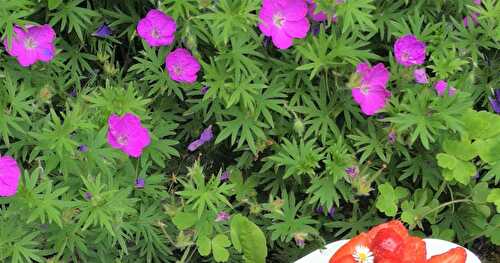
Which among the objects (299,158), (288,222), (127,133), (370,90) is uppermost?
(370,90)

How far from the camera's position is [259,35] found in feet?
8.61

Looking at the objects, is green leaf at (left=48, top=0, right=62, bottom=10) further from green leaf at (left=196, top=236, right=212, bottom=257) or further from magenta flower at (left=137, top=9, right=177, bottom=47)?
green leaf at (left=196, top=236, right=212, bottom=257)

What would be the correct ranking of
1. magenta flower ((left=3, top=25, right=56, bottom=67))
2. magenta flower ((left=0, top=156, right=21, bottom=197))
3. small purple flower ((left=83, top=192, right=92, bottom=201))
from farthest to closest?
magenta flower ((left=3, top=25, right=56, bottom=67)) < small purple flower ((left=83, top=192, right=92, bottom=201)) < magenta flower ((left=0, top=156, right=21, bottom=197))

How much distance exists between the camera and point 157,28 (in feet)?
8.06

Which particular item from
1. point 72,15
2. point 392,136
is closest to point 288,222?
point 392,136

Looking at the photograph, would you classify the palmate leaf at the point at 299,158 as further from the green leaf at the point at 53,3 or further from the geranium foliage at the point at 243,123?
the green leaf at the point at 53,3

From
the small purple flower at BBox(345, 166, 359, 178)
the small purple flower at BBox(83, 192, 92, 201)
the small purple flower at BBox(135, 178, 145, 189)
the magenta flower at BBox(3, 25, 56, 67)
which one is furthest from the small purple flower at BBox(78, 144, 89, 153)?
the small purple flower at BBox(345, 166, 359, 178)

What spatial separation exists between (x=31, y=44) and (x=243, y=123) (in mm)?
727

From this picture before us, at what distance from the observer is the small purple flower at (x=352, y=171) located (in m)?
2.49

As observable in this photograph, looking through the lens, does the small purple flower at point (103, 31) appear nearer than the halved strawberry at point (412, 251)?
No

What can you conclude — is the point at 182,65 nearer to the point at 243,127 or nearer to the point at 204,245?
the point at 243,127

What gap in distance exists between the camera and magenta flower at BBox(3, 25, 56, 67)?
2.36 metres

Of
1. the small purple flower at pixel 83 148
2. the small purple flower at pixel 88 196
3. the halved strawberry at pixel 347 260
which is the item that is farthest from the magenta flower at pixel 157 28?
the halved strawberry at pixel 347 260

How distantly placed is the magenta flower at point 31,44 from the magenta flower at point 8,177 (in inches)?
15.5
